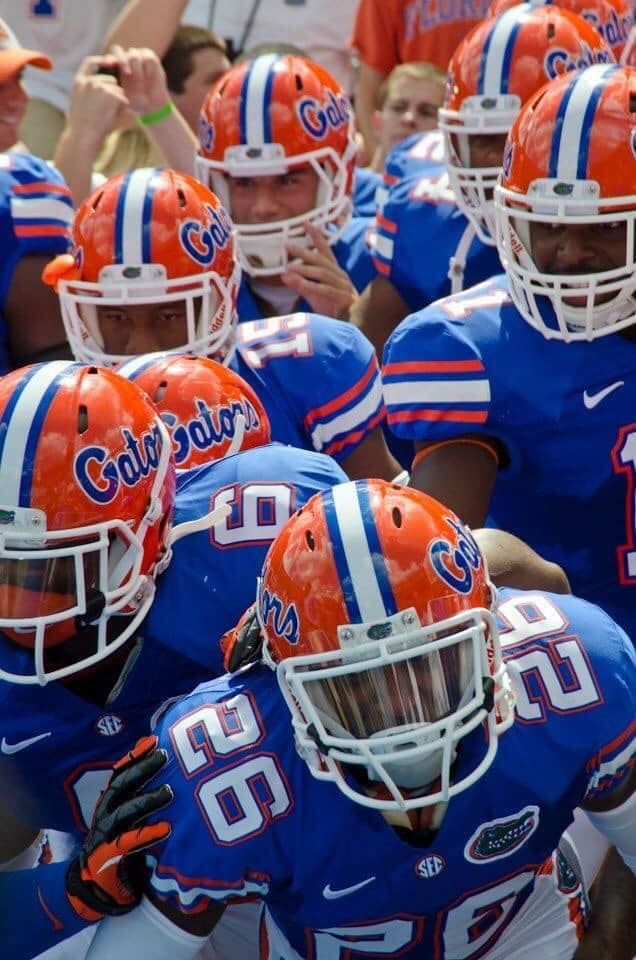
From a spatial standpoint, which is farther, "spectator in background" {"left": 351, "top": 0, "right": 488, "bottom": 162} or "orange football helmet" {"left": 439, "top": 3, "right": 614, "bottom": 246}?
"spectator in background" {"left": 351, "top": 0, "right": 488, "bottom": 162}

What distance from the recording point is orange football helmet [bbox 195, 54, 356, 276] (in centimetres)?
419

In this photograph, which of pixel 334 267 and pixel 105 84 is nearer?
pixel 334 267

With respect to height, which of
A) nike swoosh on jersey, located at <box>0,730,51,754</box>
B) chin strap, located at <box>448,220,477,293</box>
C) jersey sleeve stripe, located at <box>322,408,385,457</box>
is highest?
chin strap, located at <box>448,220,477,293</box>

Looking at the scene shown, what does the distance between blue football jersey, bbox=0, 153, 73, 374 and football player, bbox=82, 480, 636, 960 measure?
209 centimetres

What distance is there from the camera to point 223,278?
3.64m

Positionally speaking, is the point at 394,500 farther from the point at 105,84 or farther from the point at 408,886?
the point at 105,84

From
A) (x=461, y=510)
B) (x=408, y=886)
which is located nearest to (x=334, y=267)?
(x=461, y=510)

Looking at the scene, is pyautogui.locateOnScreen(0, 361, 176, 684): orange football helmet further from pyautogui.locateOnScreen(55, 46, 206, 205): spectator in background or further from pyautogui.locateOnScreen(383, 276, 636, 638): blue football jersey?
pyautogui.locateOnScreen(55, 46, 206, 205): spectator in background

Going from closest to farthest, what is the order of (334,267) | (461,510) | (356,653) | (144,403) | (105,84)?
(356,653)
(144,403)
(461,510)
(334,267)
(105,84)

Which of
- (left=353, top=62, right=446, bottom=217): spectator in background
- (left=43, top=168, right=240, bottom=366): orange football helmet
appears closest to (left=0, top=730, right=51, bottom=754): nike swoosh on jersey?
(left=43, top=168, right=240, bottom=366): orange football helmet

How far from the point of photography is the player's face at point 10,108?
4.60 meters

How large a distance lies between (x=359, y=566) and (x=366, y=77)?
13.4ft

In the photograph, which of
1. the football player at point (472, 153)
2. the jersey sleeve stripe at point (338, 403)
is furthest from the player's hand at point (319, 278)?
the jersey sleeve stripe at point (338, 403)

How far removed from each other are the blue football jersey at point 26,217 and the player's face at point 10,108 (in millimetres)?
406
